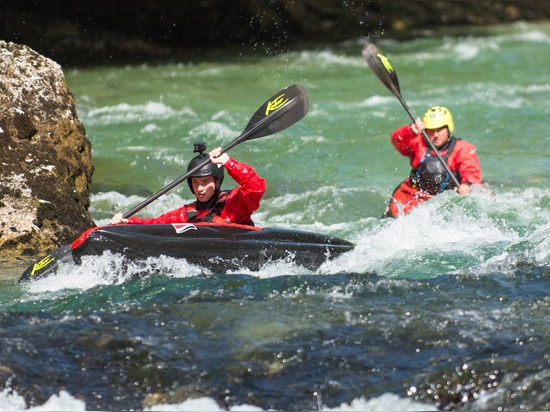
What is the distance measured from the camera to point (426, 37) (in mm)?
20594

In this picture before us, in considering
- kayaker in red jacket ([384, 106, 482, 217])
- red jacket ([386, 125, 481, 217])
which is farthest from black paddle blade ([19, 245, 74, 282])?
kayaker in red jacket ([384, 106, 482, 217])

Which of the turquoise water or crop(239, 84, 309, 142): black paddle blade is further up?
crop(239, 84, 309, 142): black paddle blade

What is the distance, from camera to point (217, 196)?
7227 millimetres

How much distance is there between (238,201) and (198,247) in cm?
63

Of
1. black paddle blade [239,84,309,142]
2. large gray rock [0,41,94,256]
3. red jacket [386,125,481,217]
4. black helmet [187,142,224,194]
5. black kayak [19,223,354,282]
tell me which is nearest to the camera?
black kayak [19,223,354,282]

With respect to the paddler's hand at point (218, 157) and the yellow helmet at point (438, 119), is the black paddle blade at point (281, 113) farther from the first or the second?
the yellow helmet at point (438, 119)

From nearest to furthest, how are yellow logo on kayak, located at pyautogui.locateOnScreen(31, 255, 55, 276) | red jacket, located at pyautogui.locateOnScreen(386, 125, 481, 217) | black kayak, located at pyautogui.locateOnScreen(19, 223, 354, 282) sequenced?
1. black kayak, located at pyautogui.locateOnScreen(19, 223, 354, 282)
2. yellow logo on kayak, located at pyautogui.locateOnScreen(31, 255, 55, 276)
3. red jacket, located at pyautogui.locateOnScreen(386, 125, 481, 217)

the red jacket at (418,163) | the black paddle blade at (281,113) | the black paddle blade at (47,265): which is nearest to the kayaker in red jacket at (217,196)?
the black paddle blade at (47,265)

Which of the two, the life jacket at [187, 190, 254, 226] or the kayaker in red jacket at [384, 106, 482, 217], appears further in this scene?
the kayaker in red jacket at [384, 106, 482, 217]

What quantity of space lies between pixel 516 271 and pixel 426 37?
14.9m

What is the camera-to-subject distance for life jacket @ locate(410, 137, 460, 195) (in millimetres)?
9102

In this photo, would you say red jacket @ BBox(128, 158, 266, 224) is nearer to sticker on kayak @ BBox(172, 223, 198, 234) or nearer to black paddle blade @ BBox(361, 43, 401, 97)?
sticker on kayak @ BBox(172, 223, 198, 234)

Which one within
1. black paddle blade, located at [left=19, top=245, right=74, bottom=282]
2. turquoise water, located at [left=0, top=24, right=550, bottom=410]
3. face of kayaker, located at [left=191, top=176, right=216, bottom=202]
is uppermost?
face of kayaker, located at [left=191, top=176, right=216, bottom=202]

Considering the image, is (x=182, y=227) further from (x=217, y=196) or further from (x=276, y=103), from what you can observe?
(x=276, y=103)
